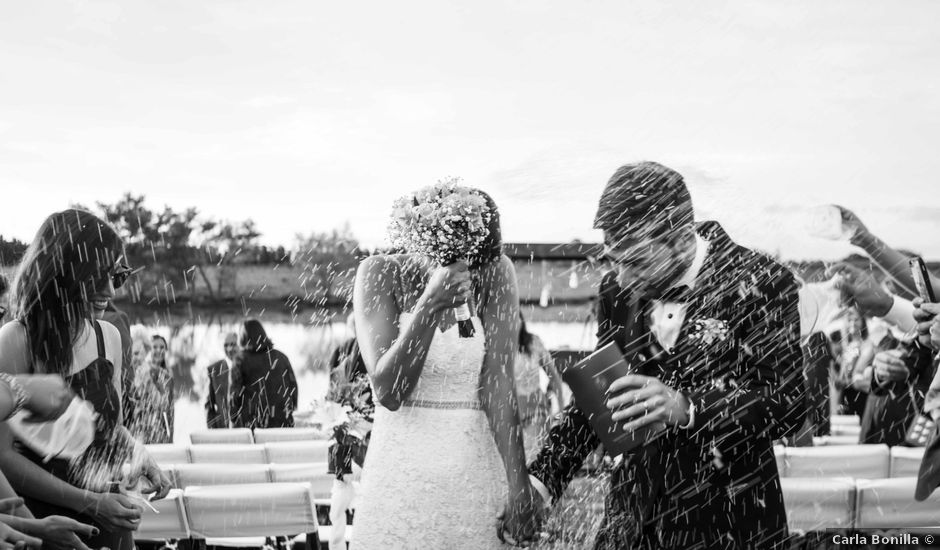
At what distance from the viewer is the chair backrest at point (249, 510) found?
17.3 ft

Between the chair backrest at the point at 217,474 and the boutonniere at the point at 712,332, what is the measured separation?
419cm

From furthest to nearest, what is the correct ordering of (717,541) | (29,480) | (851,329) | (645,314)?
(851,329)
(29,480)
(645,314)
(717,541)

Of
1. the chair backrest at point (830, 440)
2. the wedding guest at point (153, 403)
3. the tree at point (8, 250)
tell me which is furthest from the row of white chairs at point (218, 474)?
the chair backrest at point (830, 440)

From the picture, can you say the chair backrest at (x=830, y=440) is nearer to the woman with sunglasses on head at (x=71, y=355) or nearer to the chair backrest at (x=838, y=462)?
the chair backrest at (x=838, y=462)

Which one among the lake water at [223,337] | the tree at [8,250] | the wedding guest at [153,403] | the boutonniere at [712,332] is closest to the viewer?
the boutonniere at [712,332]

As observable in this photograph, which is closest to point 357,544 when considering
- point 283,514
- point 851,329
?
point 283,514

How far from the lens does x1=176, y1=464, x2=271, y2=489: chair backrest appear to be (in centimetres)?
589

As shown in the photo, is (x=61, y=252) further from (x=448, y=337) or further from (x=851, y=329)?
(x=851, y=329)

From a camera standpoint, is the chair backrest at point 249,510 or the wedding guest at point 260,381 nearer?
the chair backrest at point 249,510

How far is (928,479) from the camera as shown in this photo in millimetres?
2426

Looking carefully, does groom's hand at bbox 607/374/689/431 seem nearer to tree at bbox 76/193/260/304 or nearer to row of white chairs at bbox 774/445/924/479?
row of white chairs at bbox 774/445/924/479

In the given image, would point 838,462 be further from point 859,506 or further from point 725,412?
point 725,412

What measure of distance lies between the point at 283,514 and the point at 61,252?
292 centimetres

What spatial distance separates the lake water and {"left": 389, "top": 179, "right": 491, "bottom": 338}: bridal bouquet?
4.55m
